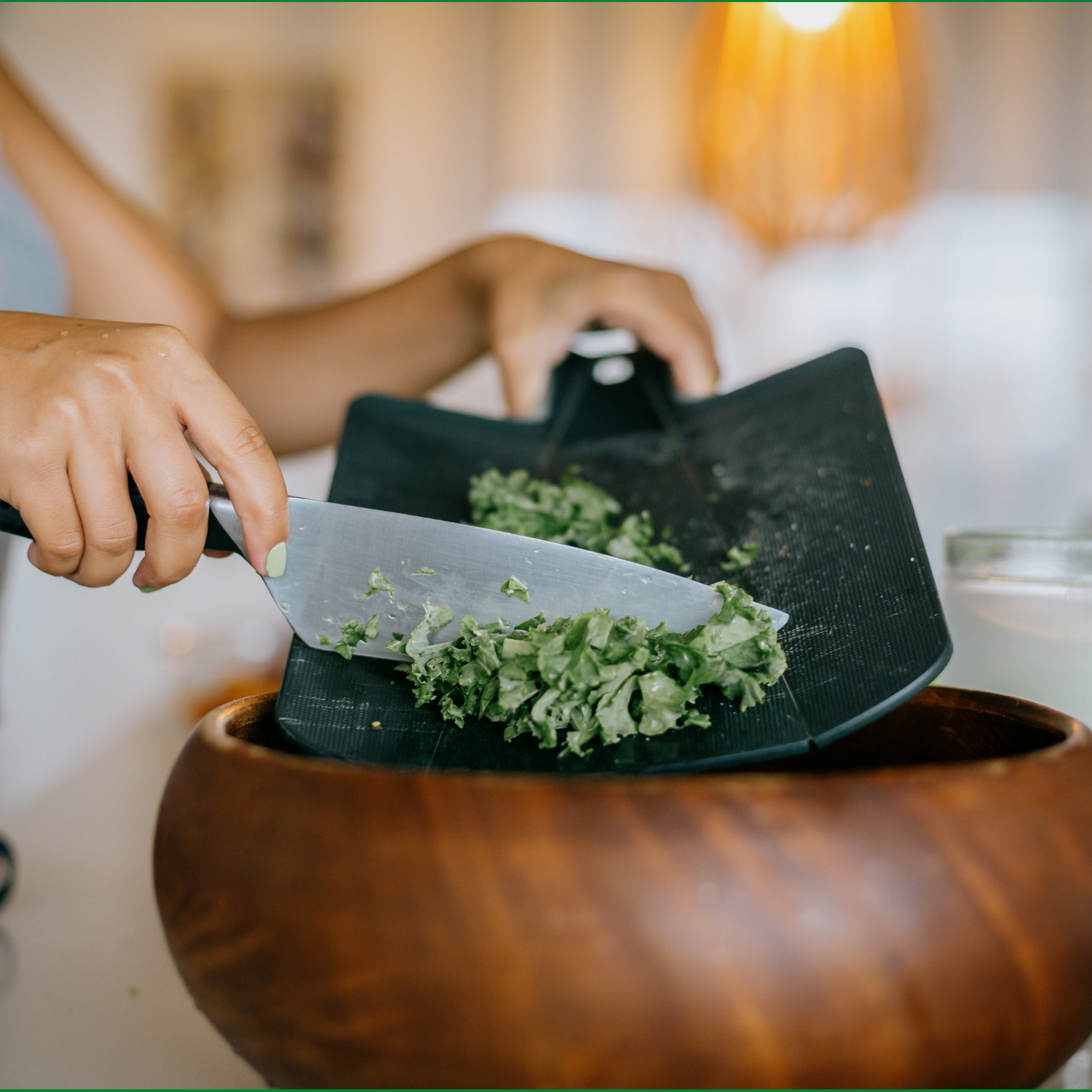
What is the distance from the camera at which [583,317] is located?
0.98 m

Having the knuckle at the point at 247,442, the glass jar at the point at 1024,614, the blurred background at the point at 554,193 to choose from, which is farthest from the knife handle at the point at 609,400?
the blurred background at the point at 554,193

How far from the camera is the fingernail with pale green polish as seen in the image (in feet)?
1.79

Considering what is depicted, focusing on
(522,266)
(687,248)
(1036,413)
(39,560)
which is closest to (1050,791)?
(39,560)

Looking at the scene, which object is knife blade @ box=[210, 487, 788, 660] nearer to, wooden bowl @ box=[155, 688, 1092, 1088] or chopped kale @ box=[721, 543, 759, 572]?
chopped kale @ box=[721, 543, 759, 572]

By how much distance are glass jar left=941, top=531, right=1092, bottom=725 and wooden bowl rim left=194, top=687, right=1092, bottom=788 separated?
0.72 feet

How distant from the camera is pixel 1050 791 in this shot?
34 centimetres

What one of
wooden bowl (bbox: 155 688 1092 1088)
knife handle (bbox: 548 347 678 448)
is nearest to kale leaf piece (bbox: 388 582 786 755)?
wooden bowl (bbox: 155 688 1092 1088)

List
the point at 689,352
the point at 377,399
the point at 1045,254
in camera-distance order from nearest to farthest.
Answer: the point at 377,399, the point at 689,352, the point at 1045,254

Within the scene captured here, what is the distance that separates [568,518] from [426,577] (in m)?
0.17

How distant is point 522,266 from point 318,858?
829 millimetres

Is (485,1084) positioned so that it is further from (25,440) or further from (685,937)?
(25,440)

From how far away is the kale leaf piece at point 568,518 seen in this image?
0.65m

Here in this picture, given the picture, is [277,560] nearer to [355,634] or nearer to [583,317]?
[355,634]

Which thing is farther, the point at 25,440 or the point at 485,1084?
the point at 25,440
